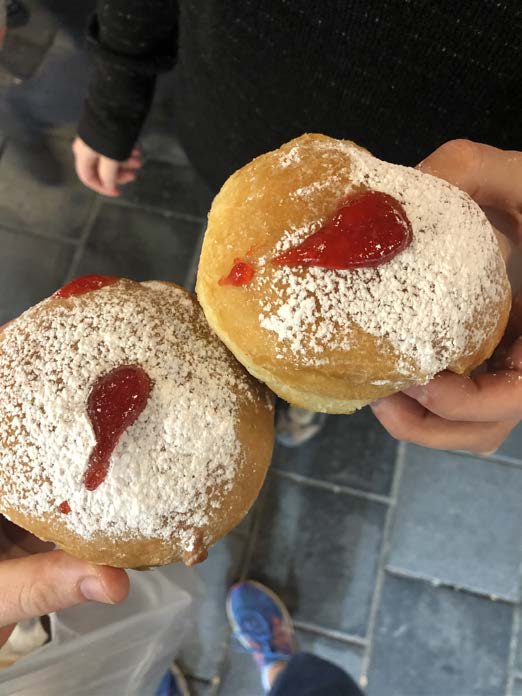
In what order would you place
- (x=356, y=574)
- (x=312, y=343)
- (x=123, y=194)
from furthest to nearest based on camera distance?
(x=123, y=194) → (x=356, y=574) → (x=312, y=343)

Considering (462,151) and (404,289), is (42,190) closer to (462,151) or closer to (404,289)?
(462,151)

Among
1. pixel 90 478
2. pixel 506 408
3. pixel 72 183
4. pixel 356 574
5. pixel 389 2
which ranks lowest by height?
pixel 356 574

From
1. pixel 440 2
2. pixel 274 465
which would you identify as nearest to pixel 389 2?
pixel 440 2

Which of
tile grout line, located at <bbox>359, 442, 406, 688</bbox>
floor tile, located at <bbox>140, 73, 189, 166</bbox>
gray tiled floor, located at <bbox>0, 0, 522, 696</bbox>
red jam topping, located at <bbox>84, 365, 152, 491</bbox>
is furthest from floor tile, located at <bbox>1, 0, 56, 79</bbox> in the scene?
tile grout line, located at <bbox>359, 442, 406, 688</bbox>

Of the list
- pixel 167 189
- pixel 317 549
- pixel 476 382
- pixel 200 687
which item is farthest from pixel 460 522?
pixel 167 189

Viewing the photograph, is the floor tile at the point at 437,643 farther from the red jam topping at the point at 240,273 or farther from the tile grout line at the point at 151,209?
the red jam topping at the point at 240,273

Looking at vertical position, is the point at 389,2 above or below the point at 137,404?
above

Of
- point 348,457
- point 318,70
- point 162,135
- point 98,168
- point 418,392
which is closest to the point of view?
point 418,392

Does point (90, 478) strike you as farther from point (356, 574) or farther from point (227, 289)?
point (356, 574)
